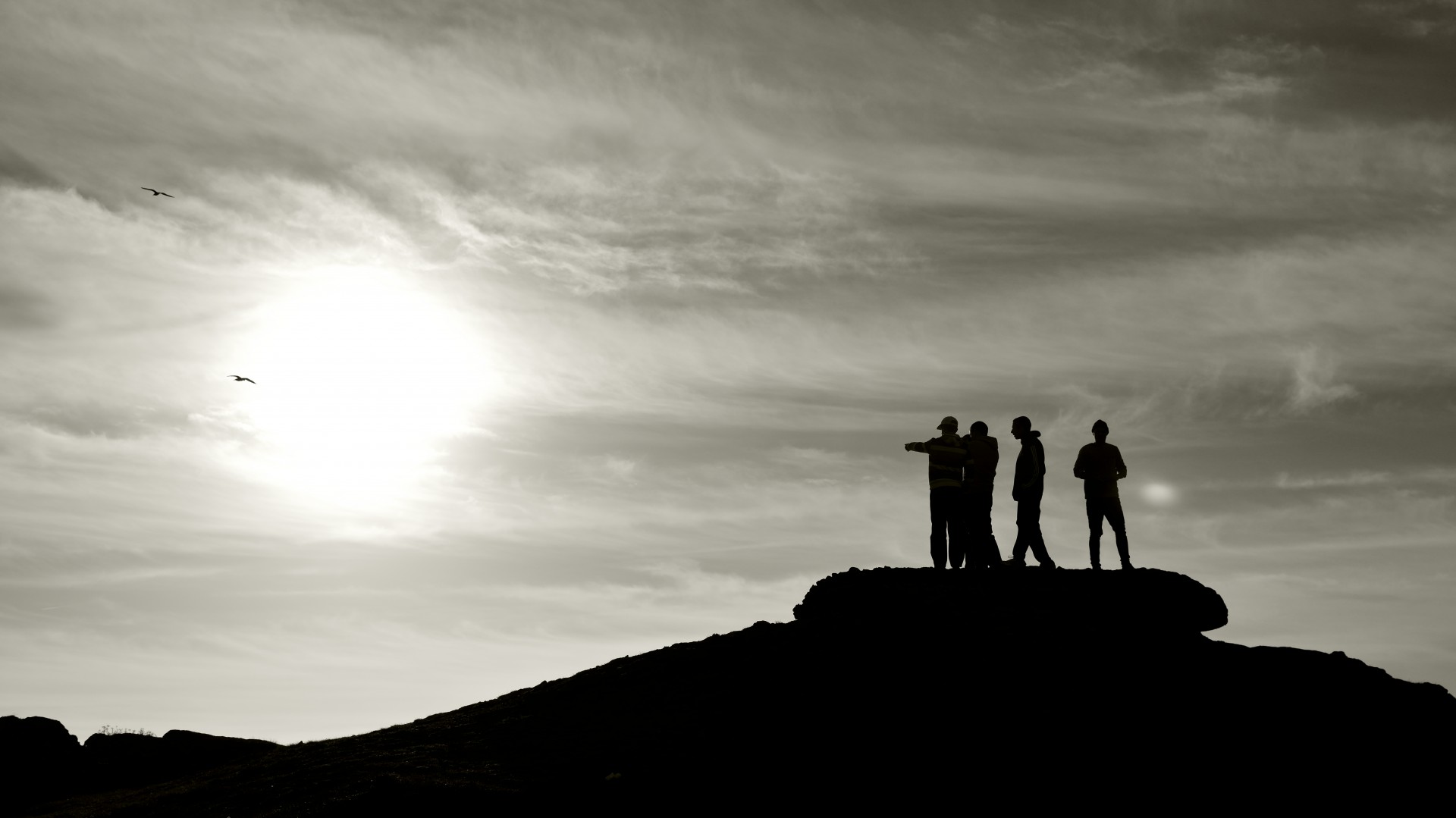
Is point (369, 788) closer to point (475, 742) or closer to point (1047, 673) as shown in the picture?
point (475, 742)

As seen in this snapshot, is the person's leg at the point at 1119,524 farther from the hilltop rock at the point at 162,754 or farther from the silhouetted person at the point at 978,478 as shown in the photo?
the hilltop rock at the point at 162,754

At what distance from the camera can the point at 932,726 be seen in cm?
1734

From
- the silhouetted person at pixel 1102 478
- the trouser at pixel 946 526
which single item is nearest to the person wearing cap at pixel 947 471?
the trouser at pixel 946 526

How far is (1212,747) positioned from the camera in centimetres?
1670

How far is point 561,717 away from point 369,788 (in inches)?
153

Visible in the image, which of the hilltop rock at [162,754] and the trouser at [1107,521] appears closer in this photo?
the trouser at [1107,521]

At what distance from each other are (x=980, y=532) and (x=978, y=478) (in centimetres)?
117

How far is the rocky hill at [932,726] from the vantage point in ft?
53.1

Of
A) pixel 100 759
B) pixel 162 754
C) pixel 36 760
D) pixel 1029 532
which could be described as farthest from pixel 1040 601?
pixel 36 760

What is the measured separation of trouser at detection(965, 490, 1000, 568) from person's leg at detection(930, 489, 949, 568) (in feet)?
1.29

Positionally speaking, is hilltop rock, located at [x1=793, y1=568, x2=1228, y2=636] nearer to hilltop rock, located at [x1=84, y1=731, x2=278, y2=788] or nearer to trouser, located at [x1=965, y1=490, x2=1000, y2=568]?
trouser, located at [x1=965, y1=490, x2=1000, y2=568]

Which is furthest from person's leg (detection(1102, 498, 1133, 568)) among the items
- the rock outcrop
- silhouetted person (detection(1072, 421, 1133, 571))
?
the rock outcrop

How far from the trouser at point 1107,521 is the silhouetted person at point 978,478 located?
5.38 ft

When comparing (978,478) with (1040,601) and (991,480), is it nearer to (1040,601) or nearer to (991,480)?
(991,480)
